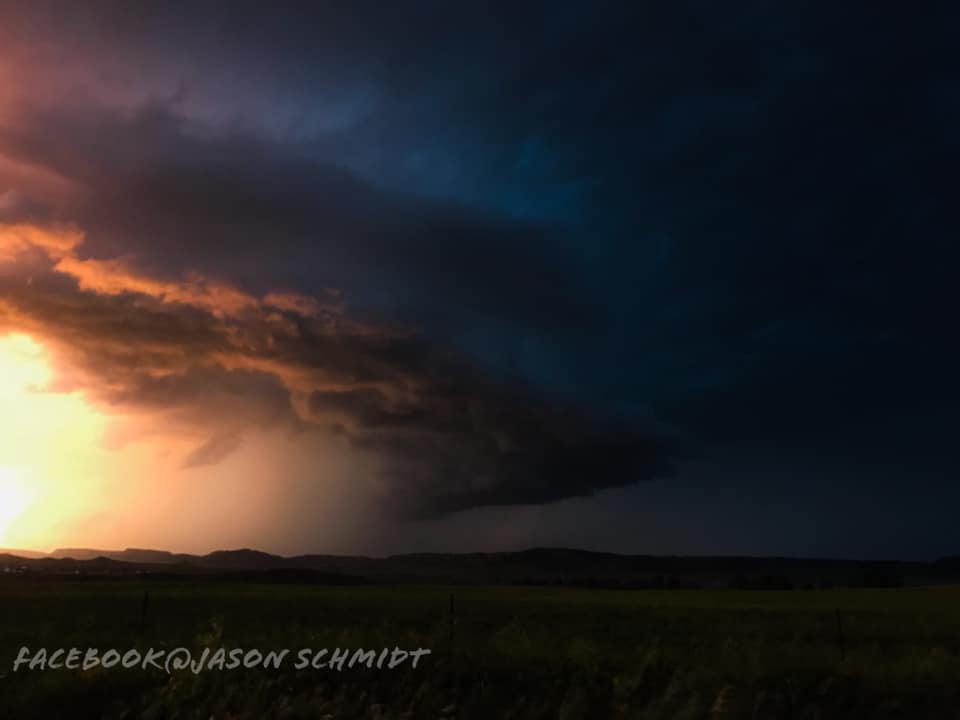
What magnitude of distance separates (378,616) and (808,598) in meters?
48.5

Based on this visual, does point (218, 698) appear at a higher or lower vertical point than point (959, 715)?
higher

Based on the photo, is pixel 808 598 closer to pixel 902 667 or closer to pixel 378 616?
pixel 378 616

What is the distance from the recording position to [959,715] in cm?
1634

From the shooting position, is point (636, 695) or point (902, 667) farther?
point (902, 667)

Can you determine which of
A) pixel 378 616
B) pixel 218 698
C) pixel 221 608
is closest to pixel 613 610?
pixel 378 616

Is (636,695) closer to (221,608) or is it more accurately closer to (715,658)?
(715,658)

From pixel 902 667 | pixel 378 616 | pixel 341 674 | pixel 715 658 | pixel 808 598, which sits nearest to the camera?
pixel 341 674

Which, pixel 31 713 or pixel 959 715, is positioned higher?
pixel 31 713

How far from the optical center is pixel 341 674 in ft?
57.4

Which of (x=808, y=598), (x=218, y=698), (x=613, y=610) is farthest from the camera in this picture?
(x=808, y=598)

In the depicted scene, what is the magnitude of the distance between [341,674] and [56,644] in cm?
1517

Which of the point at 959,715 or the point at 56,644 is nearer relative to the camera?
the point at 959,715

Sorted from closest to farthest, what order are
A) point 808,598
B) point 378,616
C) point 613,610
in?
point 378,616, point 613,610, point 808,598

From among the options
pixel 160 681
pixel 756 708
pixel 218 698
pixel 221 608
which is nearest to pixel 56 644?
pixel 160 681
